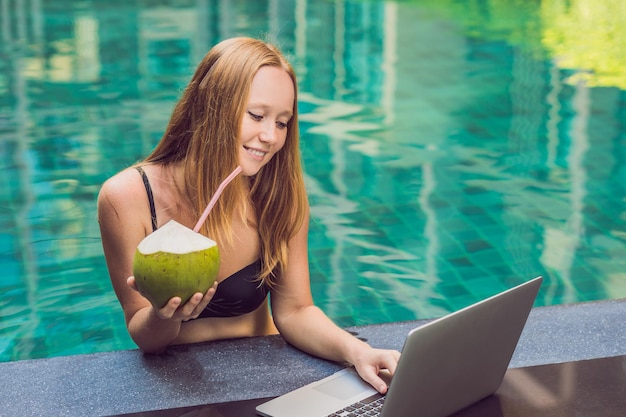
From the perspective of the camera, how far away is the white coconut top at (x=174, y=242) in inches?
65.7

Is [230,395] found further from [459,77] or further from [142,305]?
[459,77]

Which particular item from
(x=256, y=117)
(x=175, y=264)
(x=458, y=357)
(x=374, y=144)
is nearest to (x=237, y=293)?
(x=256, y=117)

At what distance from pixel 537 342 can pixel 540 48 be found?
6.65 metres

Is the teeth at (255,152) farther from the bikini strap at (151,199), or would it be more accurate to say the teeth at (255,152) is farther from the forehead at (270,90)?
the bikini strap at (151,199)

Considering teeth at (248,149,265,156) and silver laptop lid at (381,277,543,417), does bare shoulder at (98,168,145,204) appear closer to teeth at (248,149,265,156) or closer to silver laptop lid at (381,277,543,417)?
teeth at (248,149,265,156)

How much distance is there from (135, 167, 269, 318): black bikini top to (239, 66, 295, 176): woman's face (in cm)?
32

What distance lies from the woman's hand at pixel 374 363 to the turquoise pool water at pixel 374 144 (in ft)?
6.51

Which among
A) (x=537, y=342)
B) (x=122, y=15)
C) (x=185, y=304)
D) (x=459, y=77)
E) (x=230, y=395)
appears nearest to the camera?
(x=185, y=304)

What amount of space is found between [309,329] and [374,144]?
3879 millimetres

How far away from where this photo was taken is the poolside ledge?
1949 millimetres

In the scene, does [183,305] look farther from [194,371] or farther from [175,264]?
[194,371]

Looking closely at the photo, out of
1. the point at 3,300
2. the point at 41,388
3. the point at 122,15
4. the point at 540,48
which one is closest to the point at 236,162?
the point at 41,388

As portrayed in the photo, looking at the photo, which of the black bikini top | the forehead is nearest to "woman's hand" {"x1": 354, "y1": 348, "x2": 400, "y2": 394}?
the black bikini top

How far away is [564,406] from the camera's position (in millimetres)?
1802
